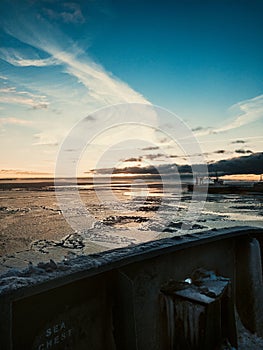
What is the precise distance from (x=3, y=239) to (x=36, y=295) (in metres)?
8.59

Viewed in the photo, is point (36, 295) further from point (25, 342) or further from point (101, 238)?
point (101, 238)

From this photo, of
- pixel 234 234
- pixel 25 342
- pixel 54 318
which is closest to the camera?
pixel 25 342

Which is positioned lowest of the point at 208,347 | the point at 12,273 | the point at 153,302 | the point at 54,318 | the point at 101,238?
the point at 101,238

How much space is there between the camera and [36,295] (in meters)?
1.53

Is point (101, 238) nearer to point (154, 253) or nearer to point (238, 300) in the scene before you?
point (238, 300)

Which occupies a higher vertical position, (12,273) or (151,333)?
(12,273)

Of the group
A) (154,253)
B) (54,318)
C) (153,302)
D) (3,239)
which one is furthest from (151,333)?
(3,239)

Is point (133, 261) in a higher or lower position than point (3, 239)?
higher

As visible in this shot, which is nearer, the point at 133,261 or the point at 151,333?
the point at 133,261

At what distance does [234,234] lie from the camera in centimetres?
267

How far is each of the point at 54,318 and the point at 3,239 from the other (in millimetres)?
8531

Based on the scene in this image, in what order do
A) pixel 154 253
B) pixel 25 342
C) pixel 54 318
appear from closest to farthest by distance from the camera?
1. pixel 25 342
2. pixel 54 318
3. pixel 154 253

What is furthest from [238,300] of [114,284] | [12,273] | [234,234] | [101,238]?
[101,238]

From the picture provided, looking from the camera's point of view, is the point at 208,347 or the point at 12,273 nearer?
the point at 12,273
